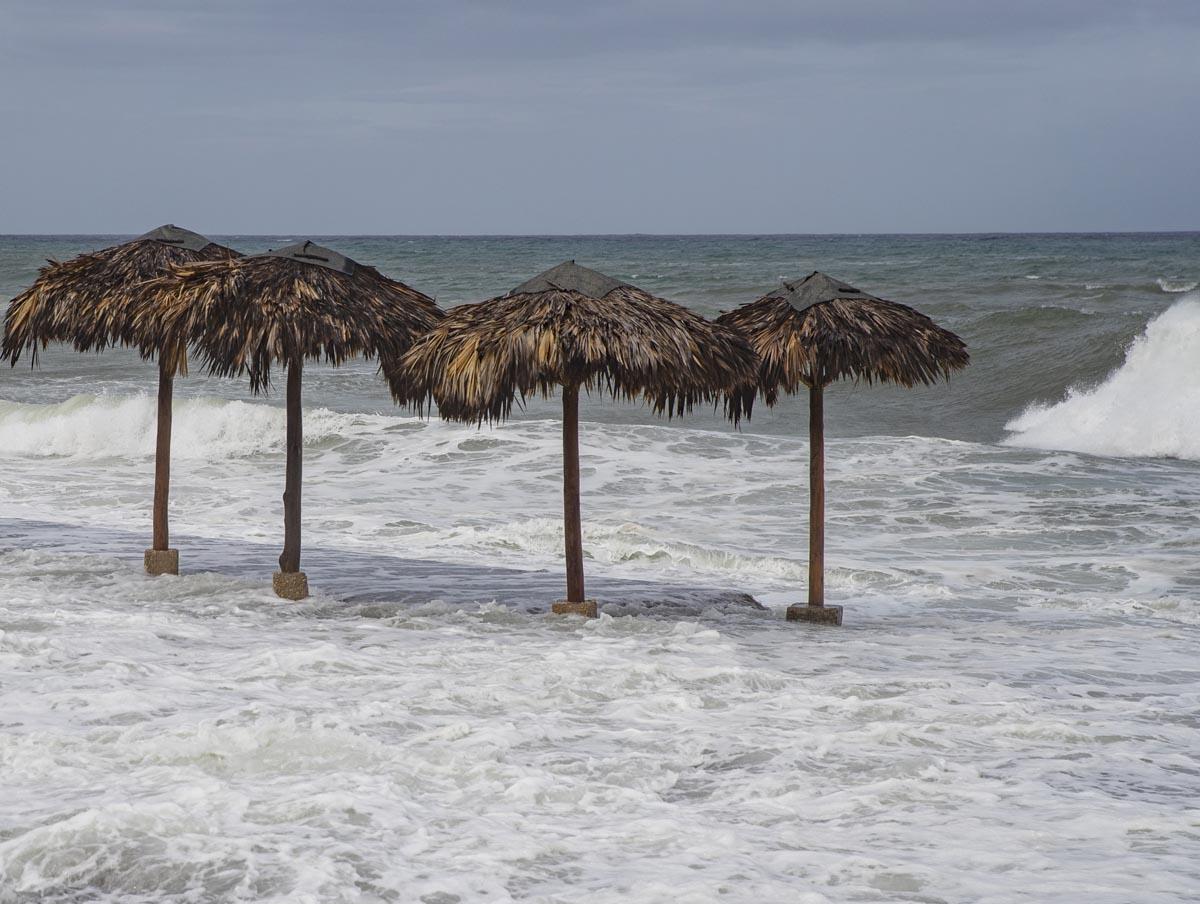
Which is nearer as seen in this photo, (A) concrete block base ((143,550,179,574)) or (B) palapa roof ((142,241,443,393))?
(B) palapa roof ((142,241,443,393))

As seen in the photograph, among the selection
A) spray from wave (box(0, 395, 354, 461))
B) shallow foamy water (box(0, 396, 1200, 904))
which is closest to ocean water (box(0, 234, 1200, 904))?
shallow foamy water (box(0, 396, 1200, 904))

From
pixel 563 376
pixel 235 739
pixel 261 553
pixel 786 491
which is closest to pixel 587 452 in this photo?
pixel 786 491

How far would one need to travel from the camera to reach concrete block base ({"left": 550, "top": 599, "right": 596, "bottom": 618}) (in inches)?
376

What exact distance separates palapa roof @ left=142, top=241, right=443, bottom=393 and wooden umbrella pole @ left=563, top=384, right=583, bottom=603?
1.34 meters

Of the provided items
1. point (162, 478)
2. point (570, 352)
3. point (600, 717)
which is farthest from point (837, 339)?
point (162, 478)

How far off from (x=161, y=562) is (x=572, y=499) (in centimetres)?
362

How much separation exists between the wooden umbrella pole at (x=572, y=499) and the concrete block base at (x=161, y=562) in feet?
11.1

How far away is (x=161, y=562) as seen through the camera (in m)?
A: 10.8

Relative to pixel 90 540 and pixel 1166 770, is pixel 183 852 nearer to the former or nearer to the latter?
pixel 1166 770

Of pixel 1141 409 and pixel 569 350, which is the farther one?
pixel 1141 409

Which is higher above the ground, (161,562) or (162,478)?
(162,478)

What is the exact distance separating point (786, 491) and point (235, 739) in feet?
38.4

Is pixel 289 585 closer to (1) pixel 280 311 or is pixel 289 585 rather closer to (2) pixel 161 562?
(2) pixel 161 562

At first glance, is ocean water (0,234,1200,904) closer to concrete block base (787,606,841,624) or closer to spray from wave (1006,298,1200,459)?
concrete block base (787,606,841,624)
